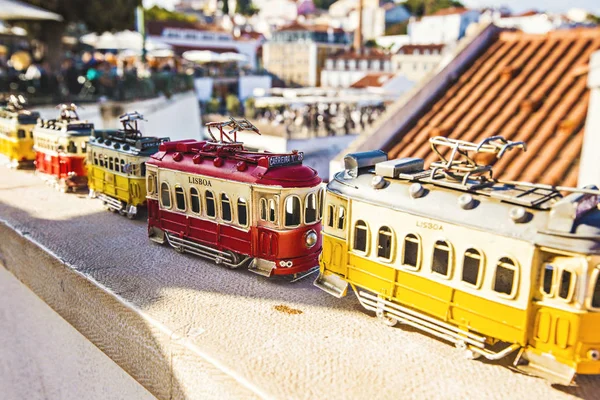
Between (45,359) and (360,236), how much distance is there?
6447 mm

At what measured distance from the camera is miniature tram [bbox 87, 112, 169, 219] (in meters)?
10.9

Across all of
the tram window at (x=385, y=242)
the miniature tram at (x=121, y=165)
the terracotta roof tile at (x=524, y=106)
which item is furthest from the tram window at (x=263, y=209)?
the terracotta roof tile at (x=524, y=106)

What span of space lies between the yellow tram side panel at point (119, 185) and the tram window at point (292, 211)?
4018 millimetres

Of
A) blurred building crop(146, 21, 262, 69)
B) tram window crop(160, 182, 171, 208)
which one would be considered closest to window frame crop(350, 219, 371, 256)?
tram window crop(160, 182, 171, 208)

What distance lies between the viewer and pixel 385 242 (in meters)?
6.79

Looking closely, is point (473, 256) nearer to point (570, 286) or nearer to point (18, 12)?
point (570, 286)

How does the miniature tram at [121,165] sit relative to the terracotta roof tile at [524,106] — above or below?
below

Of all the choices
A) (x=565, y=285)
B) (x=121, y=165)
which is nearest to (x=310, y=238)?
(x=565, y=285)

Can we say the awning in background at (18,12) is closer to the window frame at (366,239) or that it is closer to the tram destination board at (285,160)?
the tram destination board at (285,160)

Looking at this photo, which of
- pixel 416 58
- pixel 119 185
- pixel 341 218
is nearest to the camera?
pixel 341 218

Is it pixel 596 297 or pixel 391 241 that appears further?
pixel 391 241

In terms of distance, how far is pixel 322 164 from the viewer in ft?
94.1

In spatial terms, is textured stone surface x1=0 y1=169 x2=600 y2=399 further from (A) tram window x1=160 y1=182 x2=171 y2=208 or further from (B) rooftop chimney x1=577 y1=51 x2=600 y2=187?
(B) rooftop chimney x1=577 y1=51 x2=600 y2=187

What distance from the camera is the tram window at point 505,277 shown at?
18.4ft
